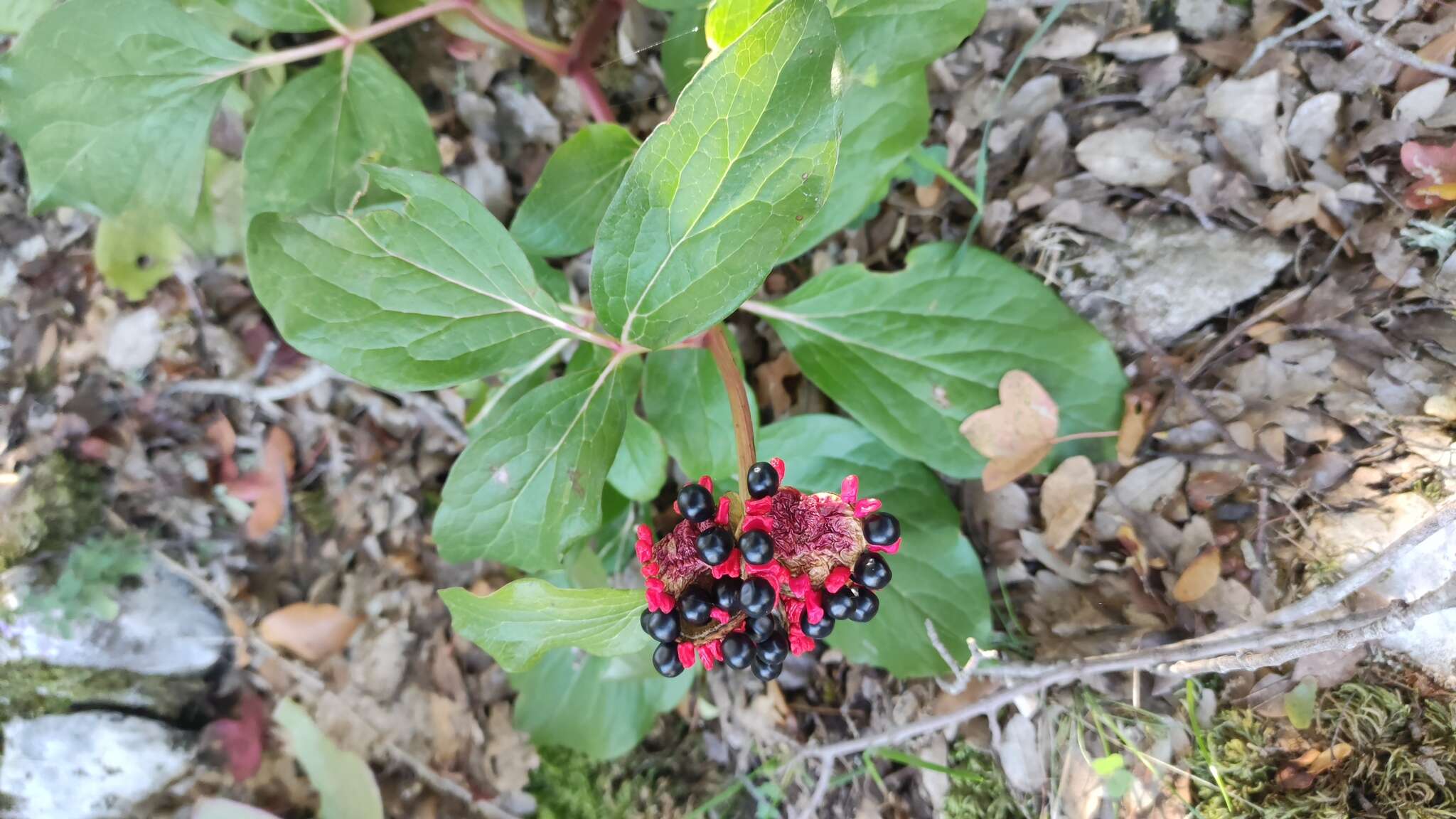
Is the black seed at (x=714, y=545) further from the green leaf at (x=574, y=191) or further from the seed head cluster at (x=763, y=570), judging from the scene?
the green leaf at (x=574, y=191)

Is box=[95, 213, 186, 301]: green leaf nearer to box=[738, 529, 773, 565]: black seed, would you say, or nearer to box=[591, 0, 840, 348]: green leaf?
box=[591, 0, 840, 348]: green leaf

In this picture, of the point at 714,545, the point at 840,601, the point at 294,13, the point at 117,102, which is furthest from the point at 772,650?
the point at 117,102

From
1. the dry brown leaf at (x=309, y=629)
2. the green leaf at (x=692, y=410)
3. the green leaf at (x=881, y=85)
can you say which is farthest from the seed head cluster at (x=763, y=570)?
the dry brown leaf at (x=309, y=629)

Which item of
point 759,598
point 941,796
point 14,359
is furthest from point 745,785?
point 14,359

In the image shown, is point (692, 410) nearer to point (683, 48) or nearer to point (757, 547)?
point (757, 547)

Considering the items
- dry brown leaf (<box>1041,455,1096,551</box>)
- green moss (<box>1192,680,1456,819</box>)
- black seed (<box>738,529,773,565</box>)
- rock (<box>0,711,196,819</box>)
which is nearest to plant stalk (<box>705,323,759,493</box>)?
black seed (<box>738,529,773,565</box>)
